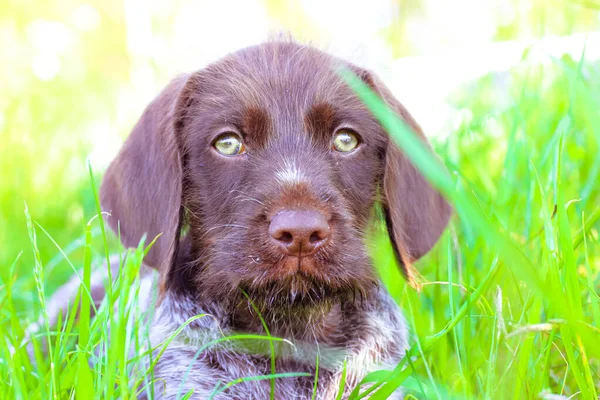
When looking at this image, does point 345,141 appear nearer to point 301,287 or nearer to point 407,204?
point 407,204

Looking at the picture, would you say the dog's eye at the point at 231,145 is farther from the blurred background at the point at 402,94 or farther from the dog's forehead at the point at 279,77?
the blurred background at the point at 402,94

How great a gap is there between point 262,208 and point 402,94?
1.81 m

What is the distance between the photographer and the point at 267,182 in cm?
260

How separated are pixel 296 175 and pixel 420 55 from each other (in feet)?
18.6

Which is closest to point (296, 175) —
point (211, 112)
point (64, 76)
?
point (211, 112)

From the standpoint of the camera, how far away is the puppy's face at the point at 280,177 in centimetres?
245

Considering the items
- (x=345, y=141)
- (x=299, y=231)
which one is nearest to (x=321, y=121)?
(x=345, y=141)

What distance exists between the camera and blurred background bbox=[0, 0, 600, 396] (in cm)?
358

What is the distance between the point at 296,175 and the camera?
8.54 feet

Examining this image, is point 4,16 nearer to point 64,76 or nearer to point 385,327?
point 64,76

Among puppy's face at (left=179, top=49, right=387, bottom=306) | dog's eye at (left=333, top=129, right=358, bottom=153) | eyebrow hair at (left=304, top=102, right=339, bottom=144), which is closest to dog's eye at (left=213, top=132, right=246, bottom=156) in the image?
puppy's face at (left=179, top=49, right=387, bottom=306)

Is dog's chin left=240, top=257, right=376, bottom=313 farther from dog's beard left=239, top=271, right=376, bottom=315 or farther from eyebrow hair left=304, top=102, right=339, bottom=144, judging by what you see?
eyebrow hair left=304, top=102, right=339, bottom=144

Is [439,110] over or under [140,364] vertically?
over

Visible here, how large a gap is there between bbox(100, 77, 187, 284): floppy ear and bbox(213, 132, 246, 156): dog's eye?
0.70 feet
